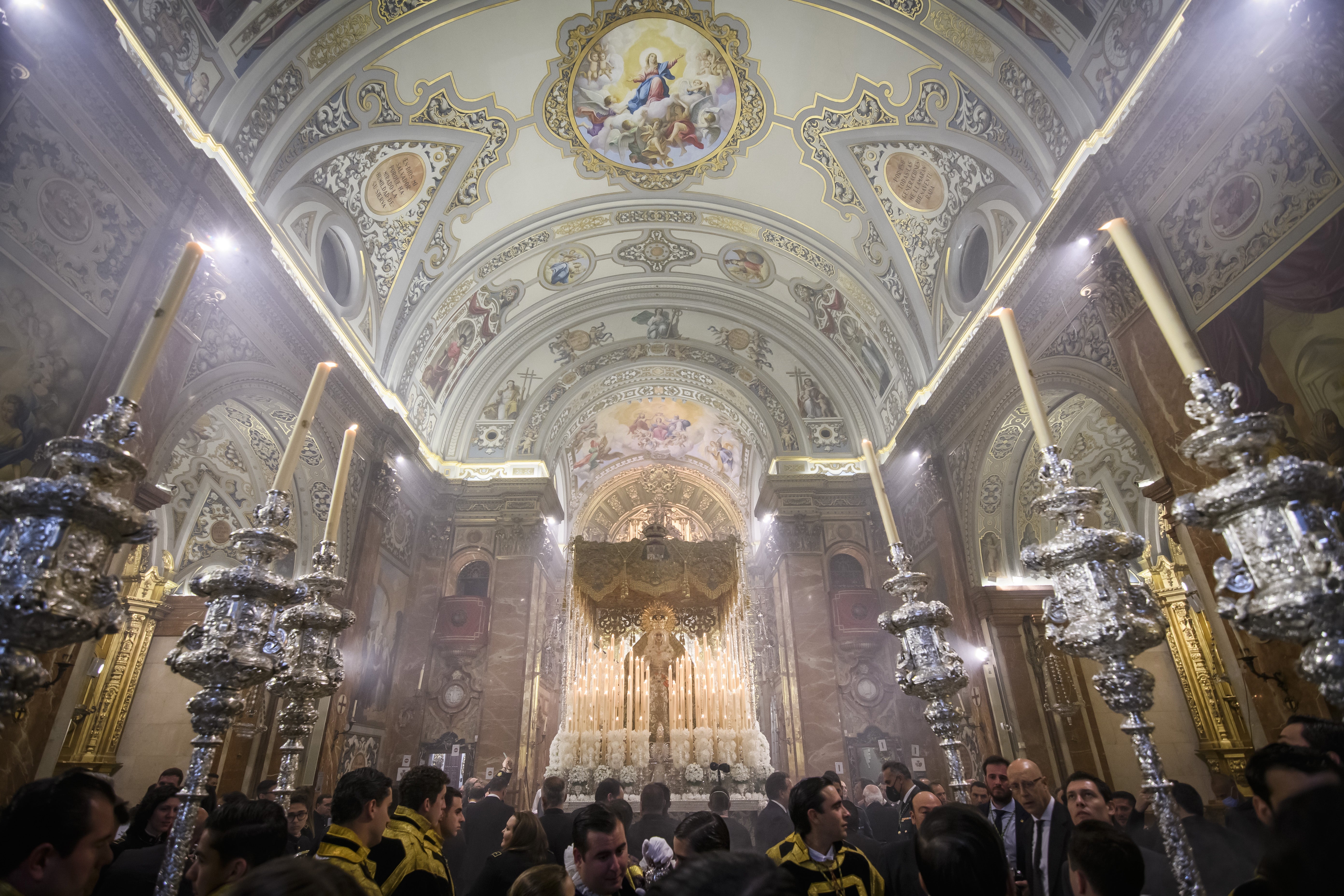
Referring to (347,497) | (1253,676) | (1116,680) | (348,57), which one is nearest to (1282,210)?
(1253,676)

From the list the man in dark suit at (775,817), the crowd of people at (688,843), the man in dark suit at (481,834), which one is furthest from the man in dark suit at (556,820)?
the man in dark suit at (775,817)

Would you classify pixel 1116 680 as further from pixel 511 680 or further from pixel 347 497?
pixel 511 680

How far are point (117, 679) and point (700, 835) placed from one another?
36.9ft

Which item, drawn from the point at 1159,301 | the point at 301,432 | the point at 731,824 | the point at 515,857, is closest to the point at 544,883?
the point at 515,857

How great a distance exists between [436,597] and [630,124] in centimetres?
897

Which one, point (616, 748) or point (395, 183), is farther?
point (616, 748)

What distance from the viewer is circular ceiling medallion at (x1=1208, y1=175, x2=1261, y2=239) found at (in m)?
4.87

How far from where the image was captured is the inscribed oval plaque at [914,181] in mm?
9133

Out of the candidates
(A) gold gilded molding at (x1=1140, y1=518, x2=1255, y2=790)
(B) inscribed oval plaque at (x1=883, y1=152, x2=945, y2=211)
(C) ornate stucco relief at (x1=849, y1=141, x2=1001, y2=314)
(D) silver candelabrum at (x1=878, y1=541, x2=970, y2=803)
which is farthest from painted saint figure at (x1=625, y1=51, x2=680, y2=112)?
(A) gold gilded molding at (x1=1140, y1=518, x2=1255, y2=790)

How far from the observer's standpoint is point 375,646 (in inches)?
394

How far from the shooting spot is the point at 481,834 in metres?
4.62

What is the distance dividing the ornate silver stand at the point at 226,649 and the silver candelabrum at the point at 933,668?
3353mm

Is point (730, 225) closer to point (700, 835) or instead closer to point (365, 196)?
point (365, 196)

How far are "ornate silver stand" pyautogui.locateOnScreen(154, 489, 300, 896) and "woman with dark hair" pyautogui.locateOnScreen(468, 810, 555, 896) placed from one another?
4.03 ft
